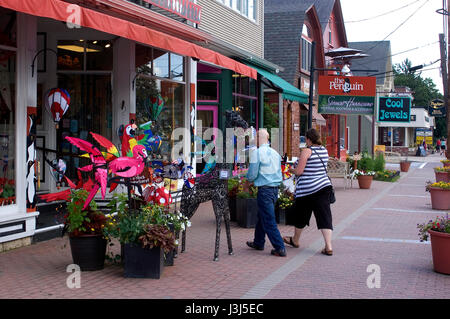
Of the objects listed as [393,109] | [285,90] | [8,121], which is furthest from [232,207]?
[393,109]

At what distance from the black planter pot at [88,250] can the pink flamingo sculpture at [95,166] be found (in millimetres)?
453

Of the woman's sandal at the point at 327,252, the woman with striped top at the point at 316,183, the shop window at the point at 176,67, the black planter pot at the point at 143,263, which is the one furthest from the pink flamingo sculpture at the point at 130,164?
the shop window at the point at 176,67

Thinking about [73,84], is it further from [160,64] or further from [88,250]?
[88,250]

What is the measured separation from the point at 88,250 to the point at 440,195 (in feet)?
30.6

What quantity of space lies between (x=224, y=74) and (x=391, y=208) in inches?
233

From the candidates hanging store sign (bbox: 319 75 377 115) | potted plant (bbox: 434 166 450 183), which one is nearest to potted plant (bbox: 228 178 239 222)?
potted plant (bbox: 434 166 450 183)

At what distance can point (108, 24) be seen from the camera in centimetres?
754

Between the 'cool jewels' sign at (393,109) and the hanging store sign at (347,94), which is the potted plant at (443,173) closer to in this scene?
the hanging store sign at (347,94)

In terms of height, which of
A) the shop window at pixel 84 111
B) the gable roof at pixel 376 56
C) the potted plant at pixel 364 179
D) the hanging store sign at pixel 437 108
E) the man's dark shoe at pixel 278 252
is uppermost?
the gable roof at pixel 376 56

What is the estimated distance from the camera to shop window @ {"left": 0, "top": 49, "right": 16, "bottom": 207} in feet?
26.0

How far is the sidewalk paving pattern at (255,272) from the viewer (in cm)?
595

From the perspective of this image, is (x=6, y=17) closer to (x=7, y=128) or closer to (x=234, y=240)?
(x=7, y=128)

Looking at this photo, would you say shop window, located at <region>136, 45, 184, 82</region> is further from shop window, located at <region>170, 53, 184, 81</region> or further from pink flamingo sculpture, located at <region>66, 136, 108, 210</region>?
pink flamingo sculpture, located at <region>66, 136, 108, 210</region>
